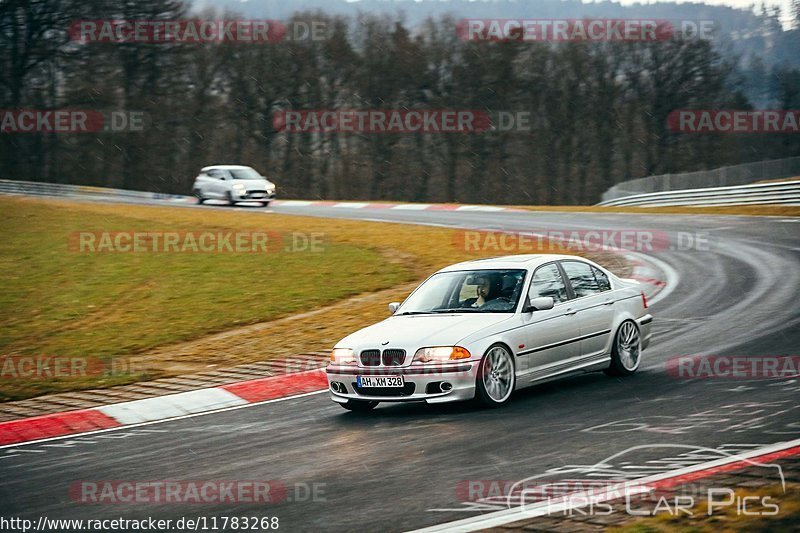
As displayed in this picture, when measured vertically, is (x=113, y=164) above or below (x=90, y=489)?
above

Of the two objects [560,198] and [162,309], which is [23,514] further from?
[560,198]

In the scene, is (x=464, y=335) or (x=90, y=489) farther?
(x=464, y=335)

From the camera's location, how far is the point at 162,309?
1722 cm

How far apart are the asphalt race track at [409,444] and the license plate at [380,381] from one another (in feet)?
1.09

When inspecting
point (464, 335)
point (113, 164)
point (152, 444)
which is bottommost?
point (152, 444)

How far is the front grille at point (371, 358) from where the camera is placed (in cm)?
954

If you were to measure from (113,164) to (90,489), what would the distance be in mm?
58219

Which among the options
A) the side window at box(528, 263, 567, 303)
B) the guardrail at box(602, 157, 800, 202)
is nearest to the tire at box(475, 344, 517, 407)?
the side window at box(528, 263, 567, 303)

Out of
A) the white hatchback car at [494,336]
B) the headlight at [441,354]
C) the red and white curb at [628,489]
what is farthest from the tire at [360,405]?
the red and white curb at [628,489]

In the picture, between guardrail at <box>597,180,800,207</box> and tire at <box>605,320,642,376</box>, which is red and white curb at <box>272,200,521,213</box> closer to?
guardrail at <box>597,180,800,207</box>

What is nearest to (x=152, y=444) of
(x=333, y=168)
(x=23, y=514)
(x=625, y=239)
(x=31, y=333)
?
(x=23, y=514)

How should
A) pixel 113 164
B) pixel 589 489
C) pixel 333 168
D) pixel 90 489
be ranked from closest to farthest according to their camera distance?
pixel 589 489 → pixel 90 489 → pixel 113 164 → pixel 333 168

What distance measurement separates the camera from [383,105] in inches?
2719

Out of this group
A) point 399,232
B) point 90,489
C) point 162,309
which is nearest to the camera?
point 90,489
